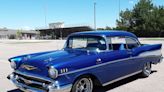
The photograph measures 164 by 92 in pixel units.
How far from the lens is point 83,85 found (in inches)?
236

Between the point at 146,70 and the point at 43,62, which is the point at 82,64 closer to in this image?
the point at 43,62

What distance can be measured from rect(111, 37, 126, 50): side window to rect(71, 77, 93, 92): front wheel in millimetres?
1348

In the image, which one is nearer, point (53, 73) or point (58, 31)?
point (53, 73)

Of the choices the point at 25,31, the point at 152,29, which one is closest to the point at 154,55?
the point at 152,29

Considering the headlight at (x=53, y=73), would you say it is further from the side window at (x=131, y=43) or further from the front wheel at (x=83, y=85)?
the side window at (x=131, y=43)

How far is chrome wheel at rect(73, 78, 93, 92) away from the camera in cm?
580

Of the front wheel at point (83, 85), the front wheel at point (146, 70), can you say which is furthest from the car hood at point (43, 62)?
the front wheel at point (146, 70)

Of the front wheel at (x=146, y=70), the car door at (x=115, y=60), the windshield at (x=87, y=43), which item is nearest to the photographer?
the car door at (x=115, y=60)

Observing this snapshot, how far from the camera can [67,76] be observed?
215 inches

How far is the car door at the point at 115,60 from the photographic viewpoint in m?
6.45

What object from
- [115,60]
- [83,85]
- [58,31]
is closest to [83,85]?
[83,85]

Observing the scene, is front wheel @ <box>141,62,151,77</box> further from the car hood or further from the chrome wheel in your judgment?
the car hood

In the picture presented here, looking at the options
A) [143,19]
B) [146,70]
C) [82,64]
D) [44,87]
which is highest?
[143,19]

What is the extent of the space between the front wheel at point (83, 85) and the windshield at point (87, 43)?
0.94 metres
